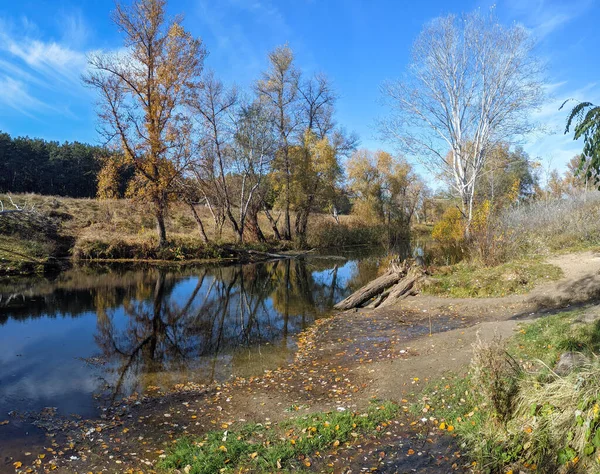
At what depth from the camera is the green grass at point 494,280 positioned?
13.6 meters

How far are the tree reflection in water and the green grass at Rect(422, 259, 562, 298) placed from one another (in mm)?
4284

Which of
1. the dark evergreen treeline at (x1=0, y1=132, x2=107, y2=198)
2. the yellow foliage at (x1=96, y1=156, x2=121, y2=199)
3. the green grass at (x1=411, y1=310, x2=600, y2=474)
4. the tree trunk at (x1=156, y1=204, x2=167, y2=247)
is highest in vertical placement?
the dark evergreen treeline at (x1=0, y1=132, x2=107, y2=198)

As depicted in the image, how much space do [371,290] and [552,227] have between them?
34.0 ft

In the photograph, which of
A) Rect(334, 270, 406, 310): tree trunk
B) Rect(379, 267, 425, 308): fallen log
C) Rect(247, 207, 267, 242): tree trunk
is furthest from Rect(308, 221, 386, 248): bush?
Rect(379, 267, 425, 308): fallen log

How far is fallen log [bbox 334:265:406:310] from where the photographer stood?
15188mm

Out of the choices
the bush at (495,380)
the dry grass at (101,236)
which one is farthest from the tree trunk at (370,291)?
the dry grass at (101,236)

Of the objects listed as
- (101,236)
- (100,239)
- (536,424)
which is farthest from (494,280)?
(101,236)

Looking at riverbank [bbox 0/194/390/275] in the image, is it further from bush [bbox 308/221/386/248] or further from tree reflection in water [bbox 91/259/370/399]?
tree reflection in water [bbox 91/259/370/399]

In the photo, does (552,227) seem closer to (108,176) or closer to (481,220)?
(481,220)

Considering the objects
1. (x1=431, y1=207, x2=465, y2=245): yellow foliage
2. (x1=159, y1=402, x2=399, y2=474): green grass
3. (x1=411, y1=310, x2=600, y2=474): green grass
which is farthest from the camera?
(x1=431, y1=207, x2=465, y2=245): yellow foliage

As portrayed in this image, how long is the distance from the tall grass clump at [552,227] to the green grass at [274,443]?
44.7ft

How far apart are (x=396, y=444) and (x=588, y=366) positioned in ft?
7.97

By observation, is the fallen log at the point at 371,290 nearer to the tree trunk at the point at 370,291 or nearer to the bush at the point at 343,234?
the tree trunk at the point at 370,291

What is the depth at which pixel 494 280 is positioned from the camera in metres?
14.2
